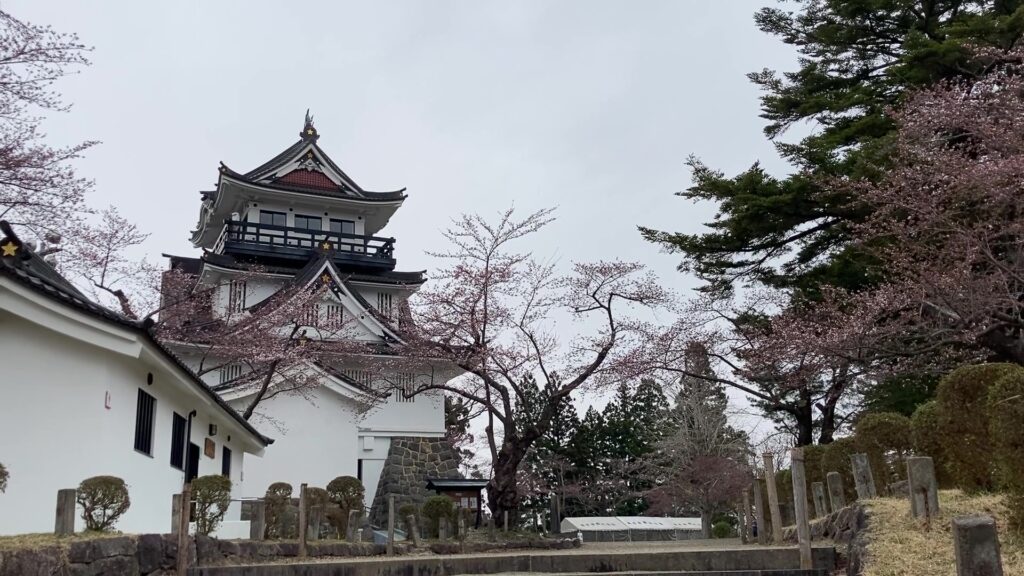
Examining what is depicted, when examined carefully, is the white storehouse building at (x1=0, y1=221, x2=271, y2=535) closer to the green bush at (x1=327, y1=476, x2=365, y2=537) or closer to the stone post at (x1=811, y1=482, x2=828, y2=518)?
the green bush at (x1=327, y1=476, x2=365, y2=537)

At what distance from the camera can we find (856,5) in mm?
20250

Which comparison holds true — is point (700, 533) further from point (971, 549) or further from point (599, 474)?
point (971, 549)

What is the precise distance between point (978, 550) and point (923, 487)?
167 inches

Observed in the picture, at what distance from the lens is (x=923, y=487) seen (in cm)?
748

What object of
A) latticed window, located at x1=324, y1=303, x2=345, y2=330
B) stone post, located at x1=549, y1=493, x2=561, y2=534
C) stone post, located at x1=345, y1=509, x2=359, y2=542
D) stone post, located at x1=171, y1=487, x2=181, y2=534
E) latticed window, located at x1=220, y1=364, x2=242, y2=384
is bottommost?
stone post, located at x1=549, y1=493, x2=561, y2=534

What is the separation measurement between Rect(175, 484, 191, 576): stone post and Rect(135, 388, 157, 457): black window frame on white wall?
8.87ft

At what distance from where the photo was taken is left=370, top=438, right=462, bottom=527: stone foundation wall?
29.1 m

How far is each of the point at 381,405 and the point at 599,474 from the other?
73.1 ft

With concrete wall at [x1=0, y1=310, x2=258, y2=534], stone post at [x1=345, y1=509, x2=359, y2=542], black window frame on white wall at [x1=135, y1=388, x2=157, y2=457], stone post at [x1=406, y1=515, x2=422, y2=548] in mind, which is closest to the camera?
concrete wall at [x1=0, y1=310, x2=258, y2=534]

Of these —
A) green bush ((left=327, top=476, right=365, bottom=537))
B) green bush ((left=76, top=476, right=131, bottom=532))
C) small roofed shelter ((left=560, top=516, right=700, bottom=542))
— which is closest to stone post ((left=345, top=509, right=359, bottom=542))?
green bush ((left=327, top=476, right=365, bottom=537))

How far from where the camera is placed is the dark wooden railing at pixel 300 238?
35188 mm

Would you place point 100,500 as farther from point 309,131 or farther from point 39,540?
point 309,131

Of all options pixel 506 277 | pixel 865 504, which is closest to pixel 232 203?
pixel 506 277

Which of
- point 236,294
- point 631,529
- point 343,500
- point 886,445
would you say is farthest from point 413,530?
point 631,529
